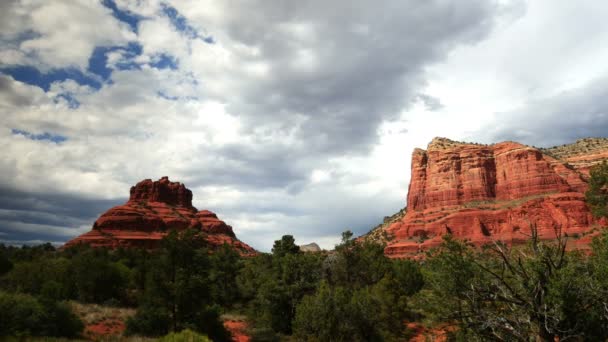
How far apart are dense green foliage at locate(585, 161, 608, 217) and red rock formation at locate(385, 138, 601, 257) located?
3124 inches

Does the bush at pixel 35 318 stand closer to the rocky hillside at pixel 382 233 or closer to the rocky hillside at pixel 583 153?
the rocky hillside at pixel 382 233

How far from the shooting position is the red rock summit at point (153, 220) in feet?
414

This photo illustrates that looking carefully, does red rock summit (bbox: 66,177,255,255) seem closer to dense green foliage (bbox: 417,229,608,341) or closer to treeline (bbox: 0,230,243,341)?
treeline (bbox: 0,230,243,341)

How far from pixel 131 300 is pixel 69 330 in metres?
21.1

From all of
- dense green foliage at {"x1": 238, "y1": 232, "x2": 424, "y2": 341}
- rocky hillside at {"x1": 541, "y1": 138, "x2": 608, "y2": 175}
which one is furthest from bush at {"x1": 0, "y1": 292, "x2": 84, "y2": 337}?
rocky hillside at {"x1": 541, "y1": 138, "x2": 608, "y2": 175}

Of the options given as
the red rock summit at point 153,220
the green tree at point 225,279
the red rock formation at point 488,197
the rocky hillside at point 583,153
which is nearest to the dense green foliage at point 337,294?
the green tree at point 225,279

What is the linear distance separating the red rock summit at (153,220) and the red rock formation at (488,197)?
7254 centimetres

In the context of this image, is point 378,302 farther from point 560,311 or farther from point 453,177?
point 453,177

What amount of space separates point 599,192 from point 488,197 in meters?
111

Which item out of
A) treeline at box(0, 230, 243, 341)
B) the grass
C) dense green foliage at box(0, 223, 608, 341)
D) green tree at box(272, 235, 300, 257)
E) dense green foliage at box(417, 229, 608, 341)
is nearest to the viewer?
dense green foliage at box(417, 229, 608, 341)

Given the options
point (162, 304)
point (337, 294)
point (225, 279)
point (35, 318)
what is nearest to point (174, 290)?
point (162, 304)

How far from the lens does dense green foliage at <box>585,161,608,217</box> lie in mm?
26734

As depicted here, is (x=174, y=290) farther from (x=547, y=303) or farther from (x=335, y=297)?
(x=547, y=303)

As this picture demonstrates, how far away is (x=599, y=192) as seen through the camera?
2755 centimetres
